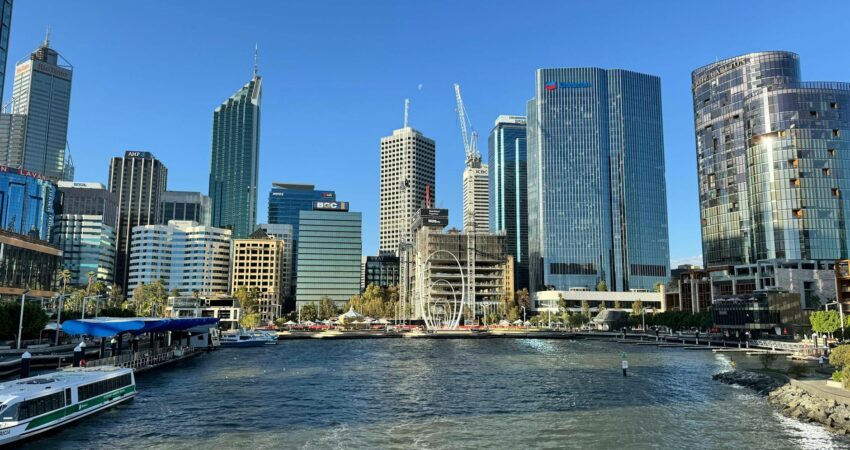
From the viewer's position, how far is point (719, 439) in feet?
149

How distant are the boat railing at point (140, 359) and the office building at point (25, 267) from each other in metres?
44.0

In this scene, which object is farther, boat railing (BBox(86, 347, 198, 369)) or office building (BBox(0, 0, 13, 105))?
office building (BBox(0, 0, 13, 105))

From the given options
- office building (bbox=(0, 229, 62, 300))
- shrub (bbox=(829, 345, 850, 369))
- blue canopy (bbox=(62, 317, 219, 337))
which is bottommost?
shrub (bbox=(829, 345, 850, 369))

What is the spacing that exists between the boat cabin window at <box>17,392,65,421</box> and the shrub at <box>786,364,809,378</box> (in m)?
84.9

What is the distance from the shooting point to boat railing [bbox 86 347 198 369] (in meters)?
76.1

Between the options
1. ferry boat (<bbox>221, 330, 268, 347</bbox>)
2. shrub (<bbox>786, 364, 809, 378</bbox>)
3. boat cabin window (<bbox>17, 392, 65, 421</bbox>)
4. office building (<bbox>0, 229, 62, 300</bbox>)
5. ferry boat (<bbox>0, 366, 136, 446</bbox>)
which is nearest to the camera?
ferry boat (<bbox>0, 366, 136, 446</bbox>)

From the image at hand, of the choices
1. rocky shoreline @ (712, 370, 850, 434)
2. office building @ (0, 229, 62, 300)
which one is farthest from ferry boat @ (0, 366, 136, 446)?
office building @ (0, 229, 62, 300)

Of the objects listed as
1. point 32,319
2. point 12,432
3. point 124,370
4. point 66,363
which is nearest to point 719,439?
point 12,432

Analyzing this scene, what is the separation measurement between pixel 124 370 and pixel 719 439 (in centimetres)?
5713

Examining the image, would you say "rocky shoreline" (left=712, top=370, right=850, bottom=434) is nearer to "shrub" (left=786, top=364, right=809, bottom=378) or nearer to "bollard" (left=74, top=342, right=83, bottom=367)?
"shrub" (left=786, top=364, right=809, bottom=378)

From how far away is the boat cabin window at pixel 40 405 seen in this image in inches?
1688

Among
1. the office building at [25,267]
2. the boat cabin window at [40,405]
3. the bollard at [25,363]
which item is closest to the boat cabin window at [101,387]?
the boat cabin window at [40,405]

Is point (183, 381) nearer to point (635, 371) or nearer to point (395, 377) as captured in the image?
point (395, 377)

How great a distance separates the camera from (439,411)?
57000 millimetres
